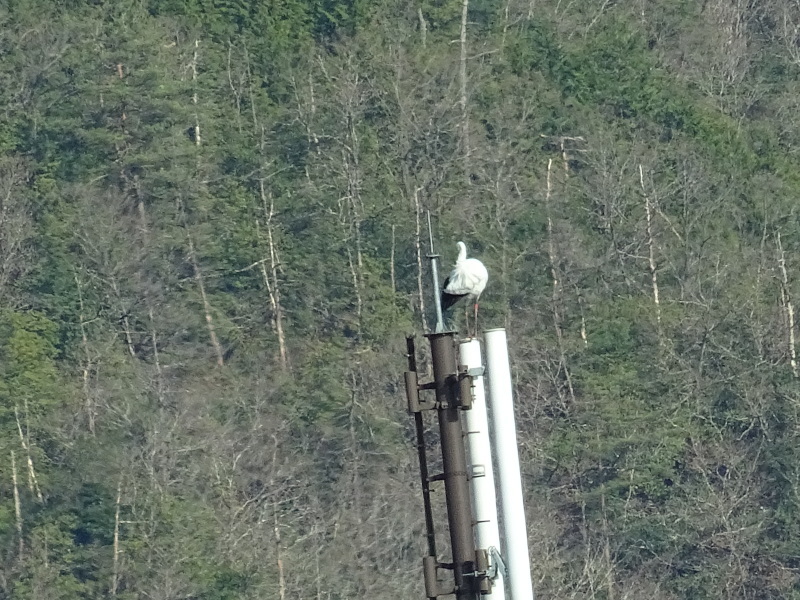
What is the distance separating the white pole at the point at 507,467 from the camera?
1648 cm

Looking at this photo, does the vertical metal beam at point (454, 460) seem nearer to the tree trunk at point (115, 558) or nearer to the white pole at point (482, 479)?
the white pole at point (482, 479)

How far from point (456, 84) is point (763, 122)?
782 cm

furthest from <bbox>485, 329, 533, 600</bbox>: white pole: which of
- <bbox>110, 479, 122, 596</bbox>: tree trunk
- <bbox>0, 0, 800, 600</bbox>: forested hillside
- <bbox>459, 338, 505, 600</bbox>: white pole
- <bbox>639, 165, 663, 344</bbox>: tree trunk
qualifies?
<bbox>639, 165, 663, 344</bbox>: tree trunk

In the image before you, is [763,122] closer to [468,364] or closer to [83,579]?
[83,579]

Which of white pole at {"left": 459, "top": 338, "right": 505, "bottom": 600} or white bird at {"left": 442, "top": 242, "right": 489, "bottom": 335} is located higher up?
white bird at {"left": 442, "top": 242, "right": 489, "bottom": 335}

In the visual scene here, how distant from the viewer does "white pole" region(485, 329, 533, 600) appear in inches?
649

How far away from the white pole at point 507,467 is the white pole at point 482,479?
198 millimetres

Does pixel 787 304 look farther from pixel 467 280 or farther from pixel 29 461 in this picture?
pixel 467 280

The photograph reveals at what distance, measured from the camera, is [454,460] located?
1597 cm

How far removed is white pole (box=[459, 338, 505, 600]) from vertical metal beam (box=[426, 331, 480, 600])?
6.7 inches

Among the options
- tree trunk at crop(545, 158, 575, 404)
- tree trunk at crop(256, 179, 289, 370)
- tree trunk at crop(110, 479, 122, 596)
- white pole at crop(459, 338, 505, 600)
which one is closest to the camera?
white pole at crop(459, 338, 505, 600)

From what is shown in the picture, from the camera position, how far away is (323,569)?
143ft

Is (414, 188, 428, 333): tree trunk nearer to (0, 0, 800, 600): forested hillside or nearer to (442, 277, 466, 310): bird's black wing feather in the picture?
(0, 0, 800, 600): forested hillside

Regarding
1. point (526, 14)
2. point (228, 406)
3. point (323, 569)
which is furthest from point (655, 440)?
point (526, 14)
